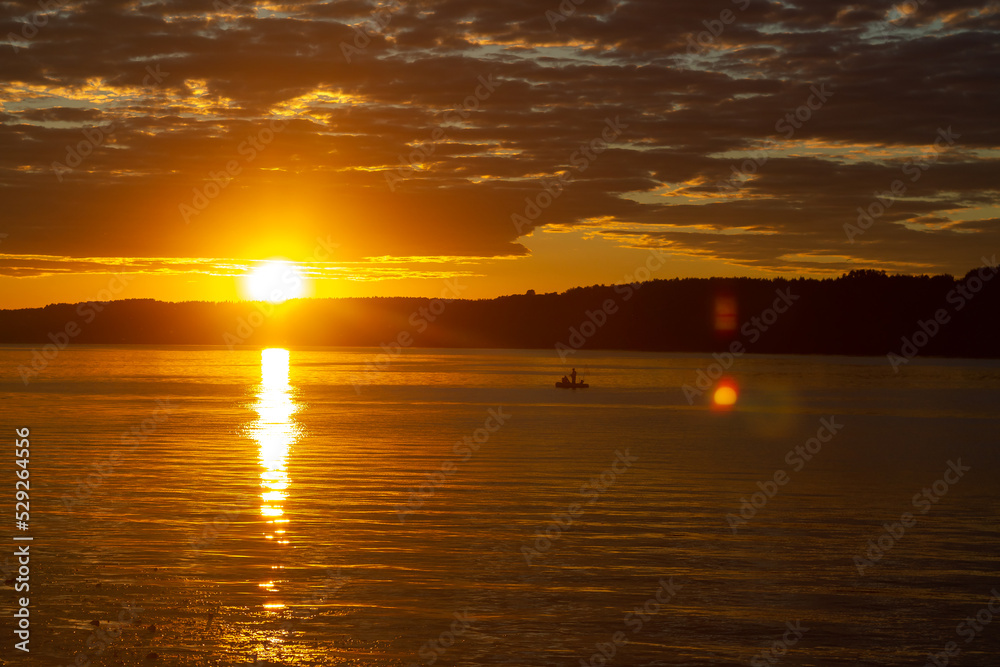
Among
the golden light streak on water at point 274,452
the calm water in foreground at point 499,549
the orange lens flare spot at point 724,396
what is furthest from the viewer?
the orange lens flare spot at point 724,396

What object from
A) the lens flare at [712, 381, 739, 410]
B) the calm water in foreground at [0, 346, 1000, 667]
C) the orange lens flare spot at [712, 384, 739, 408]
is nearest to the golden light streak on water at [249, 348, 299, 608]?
the calm water in foreground at [0, 346, 1000, 667]

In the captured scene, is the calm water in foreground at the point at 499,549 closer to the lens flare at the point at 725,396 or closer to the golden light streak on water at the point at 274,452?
the golden light streak on water at the point at 274,452

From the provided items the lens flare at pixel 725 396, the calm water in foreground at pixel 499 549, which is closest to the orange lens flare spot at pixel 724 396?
the lens flare at pixel 725 396

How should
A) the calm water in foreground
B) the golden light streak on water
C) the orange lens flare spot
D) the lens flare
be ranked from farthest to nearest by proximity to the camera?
the orange lens flare spot, the lens flare, the golden light streak on water, the calm water in foreground

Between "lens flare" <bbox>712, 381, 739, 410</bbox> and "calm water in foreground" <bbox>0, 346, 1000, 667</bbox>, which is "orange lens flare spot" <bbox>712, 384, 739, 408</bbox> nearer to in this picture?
"lens flare" <bbox>712, 381, 739, 410</bbox>

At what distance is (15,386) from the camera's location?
80.1m

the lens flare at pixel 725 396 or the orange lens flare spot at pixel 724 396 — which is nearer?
the lens flare at pixel 725 396

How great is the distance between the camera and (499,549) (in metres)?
18.0

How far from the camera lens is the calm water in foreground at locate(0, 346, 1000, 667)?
12633mm

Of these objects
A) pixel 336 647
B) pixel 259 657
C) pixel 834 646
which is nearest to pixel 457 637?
pixel 336 647

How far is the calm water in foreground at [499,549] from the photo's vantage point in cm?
1263

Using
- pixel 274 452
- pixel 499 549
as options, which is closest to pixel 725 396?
pixel 274 452

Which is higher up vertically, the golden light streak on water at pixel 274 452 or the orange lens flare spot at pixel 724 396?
the orange lens flare spot at pixel 724 396

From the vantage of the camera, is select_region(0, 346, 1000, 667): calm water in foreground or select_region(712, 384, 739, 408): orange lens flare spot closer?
select_region(0, 346, 1000, 667): calm water in foreground
